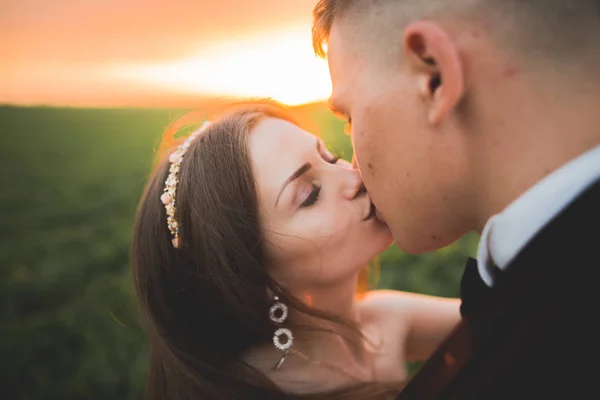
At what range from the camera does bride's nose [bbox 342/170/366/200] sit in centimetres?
223

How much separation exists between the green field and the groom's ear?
1.45 m

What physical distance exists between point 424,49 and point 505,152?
1.27 feet

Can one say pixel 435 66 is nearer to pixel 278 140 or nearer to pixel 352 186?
pixel 352 186

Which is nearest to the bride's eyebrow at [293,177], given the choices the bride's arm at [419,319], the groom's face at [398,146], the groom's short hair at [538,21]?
the groom's face at [398,146]

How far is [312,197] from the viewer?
7.29 feet

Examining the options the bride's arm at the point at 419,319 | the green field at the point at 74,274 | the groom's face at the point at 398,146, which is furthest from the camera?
the green field at the point at 74,274

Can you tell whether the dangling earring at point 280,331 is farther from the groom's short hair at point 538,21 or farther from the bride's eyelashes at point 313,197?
the groom's short hair at point 538,21

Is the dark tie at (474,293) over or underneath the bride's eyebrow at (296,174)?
underneath

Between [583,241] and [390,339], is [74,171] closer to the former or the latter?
[390,339]

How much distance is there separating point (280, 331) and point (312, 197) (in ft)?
2.15

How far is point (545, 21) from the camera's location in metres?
1.46

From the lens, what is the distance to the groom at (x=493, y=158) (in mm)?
1204

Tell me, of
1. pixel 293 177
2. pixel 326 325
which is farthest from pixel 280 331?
pixel 293 177

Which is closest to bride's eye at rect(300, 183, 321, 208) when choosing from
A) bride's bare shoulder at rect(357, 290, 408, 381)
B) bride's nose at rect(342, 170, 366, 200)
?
bride's nose at rect(342, 170, 366, 200)
